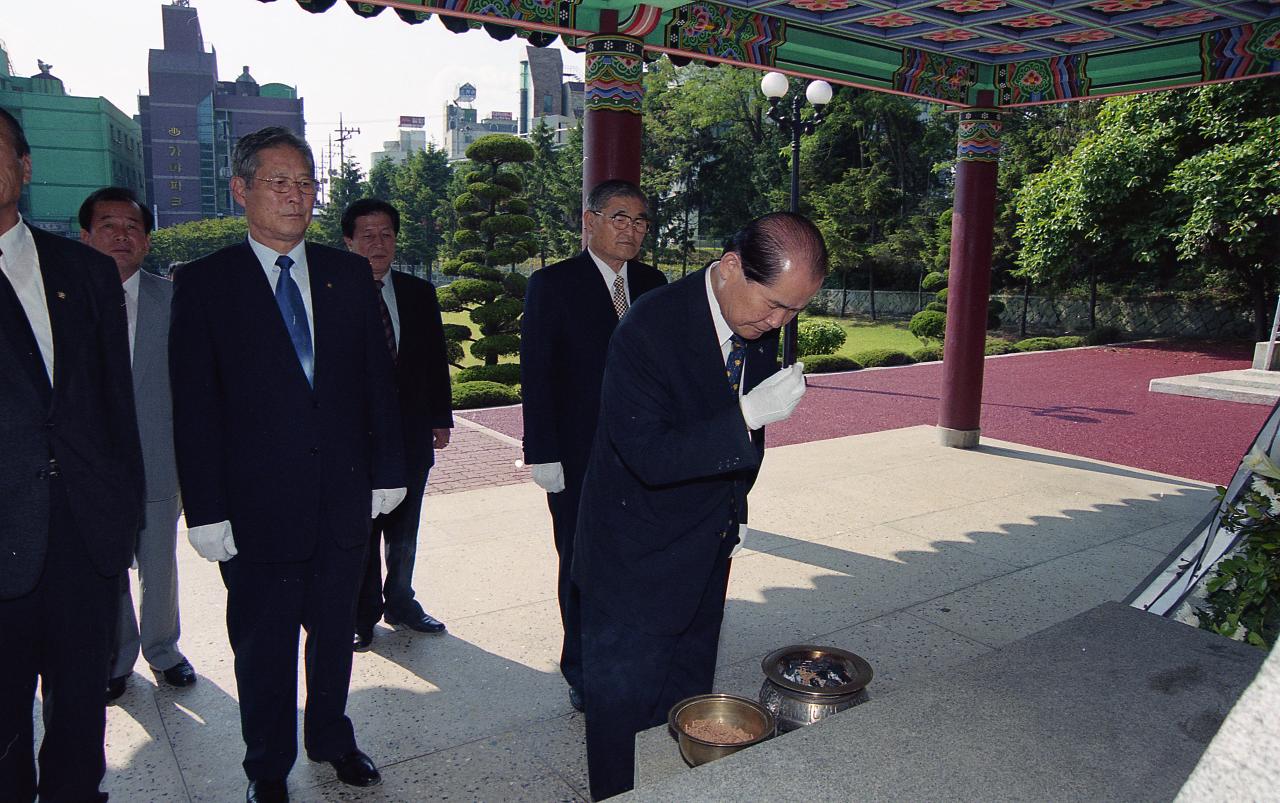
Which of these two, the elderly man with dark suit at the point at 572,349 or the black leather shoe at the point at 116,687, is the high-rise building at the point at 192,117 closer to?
the black leather shoe at the point at 116,687

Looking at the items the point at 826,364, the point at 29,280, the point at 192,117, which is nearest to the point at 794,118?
the point at 826,364

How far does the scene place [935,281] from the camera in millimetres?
32281

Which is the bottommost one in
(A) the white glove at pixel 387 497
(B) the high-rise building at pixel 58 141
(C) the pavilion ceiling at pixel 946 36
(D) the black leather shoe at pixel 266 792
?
(D) the black leather shoe at pixel 266 792

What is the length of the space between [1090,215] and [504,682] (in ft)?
74.7

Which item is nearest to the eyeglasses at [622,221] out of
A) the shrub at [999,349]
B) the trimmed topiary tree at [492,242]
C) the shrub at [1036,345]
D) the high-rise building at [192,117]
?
the trimmed topiary tree at [492,242]

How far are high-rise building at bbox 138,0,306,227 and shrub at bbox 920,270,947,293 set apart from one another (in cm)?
4955

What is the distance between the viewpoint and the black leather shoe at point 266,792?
118 inches

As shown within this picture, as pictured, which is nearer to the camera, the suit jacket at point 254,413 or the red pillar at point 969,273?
the suit jacket at point 254,413

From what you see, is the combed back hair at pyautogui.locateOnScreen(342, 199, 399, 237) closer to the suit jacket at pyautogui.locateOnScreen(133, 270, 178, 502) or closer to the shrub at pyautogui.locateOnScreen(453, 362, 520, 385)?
the suit jacket at pyautogui.locateOnScreen(133, 270, 178, 502)

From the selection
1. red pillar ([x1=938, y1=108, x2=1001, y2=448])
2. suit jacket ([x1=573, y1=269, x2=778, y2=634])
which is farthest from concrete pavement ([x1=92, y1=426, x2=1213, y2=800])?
suit jacket ([x1=573, y1=269, x2=778, y2=634])

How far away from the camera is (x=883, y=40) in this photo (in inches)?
309

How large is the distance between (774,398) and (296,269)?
1.78m

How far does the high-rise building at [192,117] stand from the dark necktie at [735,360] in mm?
67211

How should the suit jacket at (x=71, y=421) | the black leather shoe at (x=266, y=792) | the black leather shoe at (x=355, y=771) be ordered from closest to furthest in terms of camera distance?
the suit jacket at (x=71, y=421) → the black leather shoe at (x=266, y=792) → the black leather shoe at (x=355, y=771)
